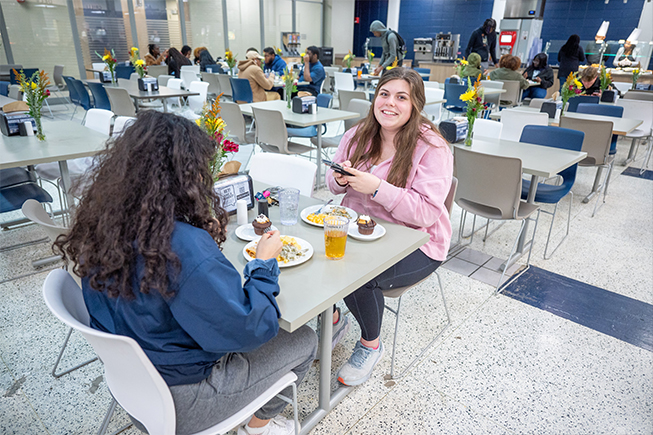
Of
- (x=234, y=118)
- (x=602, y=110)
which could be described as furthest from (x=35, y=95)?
(x=602, y=110)

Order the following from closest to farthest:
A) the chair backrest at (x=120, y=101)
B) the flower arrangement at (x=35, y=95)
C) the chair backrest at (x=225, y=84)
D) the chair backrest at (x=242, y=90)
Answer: the flower arrangement at (x=35, y=95)
the chair backrest at (x=120, y=101)
the chair backrest at (x=242, y=90)
the chair backrest at (x=225, y=84)

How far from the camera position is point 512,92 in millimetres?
6320

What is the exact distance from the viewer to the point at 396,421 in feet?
5.29

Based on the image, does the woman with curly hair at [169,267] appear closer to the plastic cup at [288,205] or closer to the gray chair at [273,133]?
the plastic cup at [288,205]

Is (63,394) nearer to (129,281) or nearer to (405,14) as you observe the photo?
(129,281)

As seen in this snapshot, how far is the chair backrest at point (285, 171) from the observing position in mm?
1995

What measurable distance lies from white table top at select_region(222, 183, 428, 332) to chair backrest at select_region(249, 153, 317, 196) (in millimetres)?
408

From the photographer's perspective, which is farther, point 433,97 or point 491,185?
point 433,97

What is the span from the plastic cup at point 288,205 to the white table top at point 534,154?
1.49 m

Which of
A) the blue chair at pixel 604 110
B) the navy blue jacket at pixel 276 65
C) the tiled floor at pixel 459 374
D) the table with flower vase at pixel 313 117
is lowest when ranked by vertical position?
the tiled floor at pixel 459 374

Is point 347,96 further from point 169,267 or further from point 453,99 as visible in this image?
point 169,267

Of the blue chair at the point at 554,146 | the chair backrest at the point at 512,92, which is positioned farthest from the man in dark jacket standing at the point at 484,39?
the blue chair at the point at 554,146

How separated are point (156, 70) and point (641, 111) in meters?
7.73

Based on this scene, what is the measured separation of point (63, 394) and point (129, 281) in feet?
3.90
